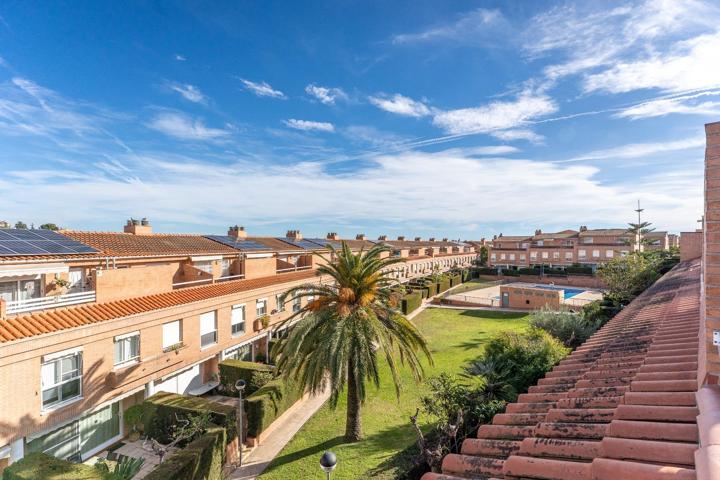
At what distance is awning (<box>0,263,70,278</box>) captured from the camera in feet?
44.7

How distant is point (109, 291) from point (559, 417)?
17289 mm

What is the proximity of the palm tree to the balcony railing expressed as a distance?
8329mm

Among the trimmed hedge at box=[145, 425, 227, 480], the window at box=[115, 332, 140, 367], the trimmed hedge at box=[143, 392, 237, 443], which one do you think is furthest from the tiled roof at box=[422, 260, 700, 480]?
the window at box=[115, 332, 140, 367]

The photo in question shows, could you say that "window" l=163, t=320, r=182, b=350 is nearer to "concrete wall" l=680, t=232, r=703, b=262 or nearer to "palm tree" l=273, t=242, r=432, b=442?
"palm tree" l=273, t=242, r=432, b=442

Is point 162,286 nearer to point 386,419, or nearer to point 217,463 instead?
point 217,463

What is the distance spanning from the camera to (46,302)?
44.4 ft

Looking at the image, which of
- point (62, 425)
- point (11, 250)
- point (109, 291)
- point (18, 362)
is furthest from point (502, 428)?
point (11, 250)

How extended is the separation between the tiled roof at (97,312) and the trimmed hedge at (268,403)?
5786 millimetres

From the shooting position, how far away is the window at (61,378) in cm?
1184

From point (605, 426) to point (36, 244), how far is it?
2167cm

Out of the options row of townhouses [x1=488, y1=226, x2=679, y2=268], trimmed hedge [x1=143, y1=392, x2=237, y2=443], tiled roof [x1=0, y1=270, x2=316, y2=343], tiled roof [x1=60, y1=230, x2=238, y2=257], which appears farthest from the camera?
row of townhouses [x1=488, y1=226, x2=679, y2=268]

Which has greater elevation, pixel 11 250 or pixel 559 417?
pixel 11 250

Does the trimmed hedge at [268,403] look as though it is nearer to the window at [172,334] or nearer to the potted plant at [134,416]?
the potted plant at [134,416]

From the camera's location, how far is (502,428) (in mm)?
5156
